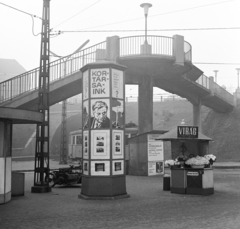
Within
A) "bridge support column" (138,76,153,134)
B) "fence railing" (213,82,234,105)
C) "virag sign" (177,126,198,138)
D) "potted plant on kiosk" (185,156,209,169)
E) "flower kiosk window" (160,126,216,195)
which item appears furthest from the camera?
"fence railing" (213,82,234,105)

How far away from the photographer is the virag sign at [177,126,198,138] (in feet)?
54.2

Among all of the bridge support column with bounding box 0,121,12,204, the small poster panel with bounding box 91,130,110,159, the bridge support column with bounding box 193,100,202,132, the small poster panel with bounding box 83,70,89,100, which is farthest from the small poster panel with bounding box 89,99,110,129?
the bridge support column with bounding box 193,100,202,132

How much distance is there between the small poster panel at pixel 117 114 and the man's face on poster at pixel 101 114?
1.08ft

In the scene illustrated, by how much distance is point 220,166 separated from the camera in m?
33.1

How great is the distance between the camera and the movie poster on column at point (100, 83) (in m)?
14.7

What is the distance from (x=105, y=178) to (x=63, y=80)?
38.5 feet

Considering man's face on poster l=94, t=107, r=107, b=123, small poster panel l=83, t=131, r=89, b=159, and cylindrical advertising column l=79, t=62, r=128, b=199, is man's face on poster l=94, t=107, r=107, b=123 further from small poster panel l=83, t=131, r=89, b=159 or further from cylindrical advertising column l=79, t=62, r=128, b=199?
small poster panel l=83, t=131, r=89, b=159

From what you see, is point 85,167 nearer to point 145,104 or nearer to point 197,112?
point 145,104

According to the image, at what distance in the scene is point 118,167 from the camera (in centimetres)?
1469

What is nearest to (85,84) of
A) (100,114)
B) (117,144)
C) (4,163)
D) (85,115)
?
(85,115)

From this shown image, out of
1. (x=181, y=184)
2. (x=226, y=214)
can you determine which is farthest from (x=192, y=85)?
(x=226, y=214)

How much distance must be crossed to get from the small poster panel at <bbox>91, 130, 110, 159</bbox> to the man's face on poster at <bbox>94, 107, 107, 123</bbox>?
0.42 m

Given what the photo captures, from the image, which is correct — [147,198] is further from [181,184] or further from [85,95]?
[85,95]

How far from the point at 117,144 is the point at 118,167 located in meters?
0.81
